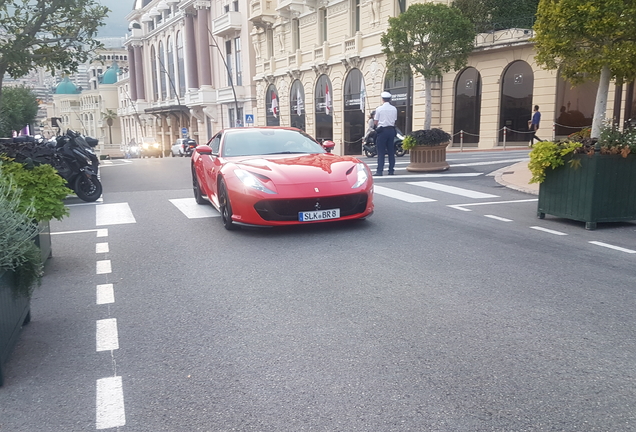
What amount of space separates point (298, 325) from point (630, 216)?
5.60 metres

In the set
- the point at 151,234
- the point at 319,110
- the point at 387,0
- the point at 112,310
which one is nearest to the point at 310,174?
the point at 151,234

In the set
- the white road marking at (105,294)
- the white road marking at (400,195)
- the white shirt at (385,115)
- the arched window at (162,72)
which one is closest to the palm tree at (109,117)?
the arched window at (162,72)

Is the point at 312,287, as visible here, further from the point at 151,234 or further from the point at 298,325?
the point at 151,234

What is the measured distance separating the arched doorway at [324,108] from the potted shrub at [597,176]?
98.8ft

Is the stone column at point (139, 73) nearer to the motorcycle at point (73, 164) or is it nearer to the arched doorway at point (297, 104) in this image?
the arched doorway at point (297, 104)

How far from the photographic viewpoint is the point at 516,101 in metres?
26.9

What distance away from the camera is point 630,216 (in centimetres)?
752

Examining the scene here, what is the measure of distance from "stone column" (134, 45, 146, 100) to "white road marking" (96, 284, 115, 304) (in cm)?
8423

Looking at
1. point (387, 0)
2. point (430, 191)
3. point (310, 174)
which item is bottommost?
point (430, 191)

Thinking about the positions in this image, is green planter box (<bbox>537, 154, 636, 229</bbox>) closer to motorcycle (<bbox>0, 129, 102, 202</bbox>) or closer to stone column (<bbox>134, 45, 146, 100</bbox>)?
motorcycle (<bbox>0, 129, 102, 202</bbox>)

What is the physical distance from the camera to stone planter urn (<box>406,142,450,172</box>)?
14758 mm

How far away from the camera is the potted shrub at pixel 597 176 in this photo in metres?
7.37

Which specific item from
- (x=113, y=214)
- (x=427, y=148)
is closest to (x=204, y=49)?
(x=427, y=148)

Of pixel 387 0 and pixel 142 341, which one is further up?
pixel 387 0
